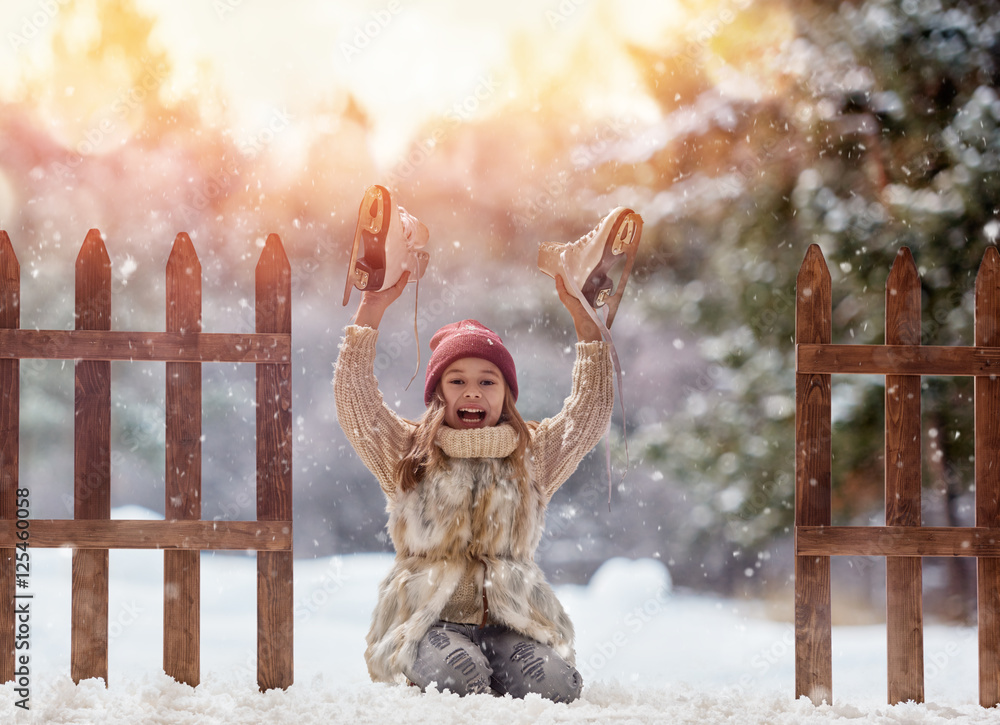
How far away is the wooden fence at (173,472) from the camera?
2.97 m

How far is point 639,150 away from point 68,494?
5.07 m

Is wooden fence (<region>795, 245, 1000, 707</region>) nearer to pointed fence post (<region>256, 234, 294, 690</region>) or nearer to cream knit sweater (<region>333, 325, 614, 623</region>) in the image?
cream knit sweater (<region>333, 325, 614, 623</region>)

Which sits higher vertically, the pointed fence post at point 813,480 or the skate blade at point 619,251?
the skate blade at point 619,251

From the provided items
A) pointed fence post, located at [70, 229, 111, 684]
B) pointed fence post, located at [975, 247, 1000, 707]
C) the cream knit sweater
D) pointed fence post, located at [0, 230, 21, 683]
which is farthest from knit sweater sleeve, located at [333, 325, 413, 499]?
pointed fence post, located at [975, 247, 1000, 707]

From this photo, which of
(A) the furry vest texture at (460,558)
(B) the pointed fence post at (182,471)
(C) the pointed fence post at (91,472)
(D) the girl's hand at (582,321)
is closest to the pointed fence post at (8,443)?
(C) the pointed fence post at (91,472)

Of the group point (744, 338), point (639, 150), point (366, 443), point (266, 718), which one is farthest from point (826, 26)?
point (266, 718)

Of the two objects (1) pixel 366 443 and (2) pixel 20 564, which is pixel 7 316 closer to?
(2) pixel 20 564

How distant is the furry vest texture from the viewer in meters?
2.85

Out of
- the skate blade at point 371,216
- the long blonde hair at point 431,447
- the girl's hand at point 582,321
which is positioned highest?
the skate blade at point 371,216

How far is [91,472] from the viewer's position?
2.99 meters

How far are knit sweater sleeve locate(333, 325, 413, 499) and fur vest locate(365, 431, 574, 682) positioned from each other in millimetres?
160

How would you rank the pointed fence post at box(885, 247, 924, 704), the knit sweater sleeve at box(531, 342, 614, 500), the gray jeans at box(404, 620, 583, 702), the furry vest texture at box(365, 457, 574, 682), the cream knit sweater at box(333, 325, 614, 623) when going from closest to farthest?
the gray jeans at box(404, 620, 583, 702)
the furry vest texture at box(365, 457, 574, 682)
the cream knit sweater at box(333, 325, 614, 623)
the pointed fence post at box(885, 247, 924, 704)
the knit sweater sleeve at box(531, 342, 614, 500)

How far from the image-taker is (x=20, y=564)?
3.01 m

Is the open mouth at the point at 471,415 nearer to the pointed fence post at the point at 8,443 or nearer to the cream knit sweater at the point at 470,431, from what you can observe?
the cream knit sweater at the point at 470,431
